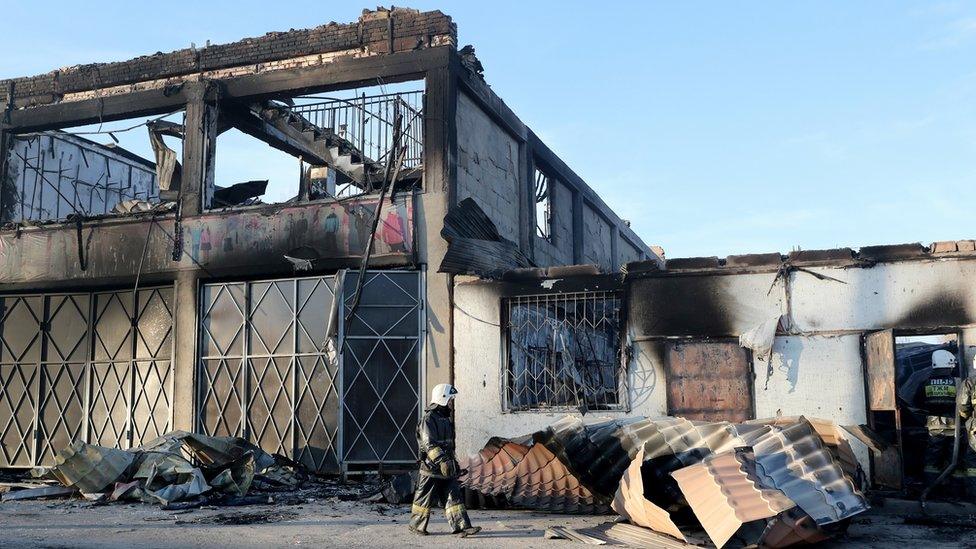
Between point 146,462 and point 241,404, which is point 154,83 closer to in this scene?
point 241,404

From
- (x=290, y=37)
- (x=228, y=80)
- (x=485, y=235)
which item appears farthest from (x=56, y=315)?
(x=485, y=235)

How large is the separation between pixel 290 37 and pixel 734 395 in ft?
32.1

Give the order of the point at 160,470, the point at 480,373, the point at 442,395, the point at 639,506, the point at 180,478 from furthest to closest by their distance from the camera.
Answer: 1. the point at 480,373
2. the point at 160,470
3. the point at 180,478
4. the point at 442,395
5. the point at 639,506

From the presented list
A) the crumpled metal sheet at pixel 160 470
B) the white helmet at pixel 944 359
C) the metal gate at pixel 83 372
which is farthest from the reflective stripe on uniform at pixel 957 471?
the metal gate at pixel 83 372

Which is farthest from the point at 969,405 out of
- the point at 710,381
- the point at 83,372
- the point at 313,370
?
the point at 83,372

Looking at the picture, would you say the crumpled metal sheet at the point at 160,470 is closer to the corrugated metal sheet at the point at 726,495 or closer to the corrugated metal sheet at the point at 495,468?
the corrugated metal sheet at the point at 495,468

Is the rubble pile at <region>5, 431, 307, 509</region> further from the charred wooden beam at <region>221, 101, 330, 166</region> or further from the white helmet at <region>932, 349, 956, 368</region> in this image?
the white helmet at <region>932, 349, 956, 368</region>

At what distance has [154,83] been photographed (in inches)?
695

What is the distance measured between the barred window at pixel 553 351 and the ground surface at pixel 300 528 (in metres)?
3.34

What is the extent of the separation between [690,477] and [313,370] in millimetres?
7922

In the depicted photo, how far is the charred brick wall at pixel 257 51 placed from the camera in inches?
626

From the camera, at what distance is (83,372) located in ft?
54.7

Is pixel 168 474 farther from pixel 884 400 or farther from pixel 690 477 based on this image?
pixel 884 400

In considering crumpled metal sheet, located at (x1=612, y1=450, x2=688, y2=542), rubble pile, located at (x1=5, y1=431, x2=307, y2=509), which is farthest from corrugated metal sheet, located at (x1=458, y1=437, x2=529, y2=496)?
rubble pile, located at (x1=5, y1=431, x2=307, y2=509)
